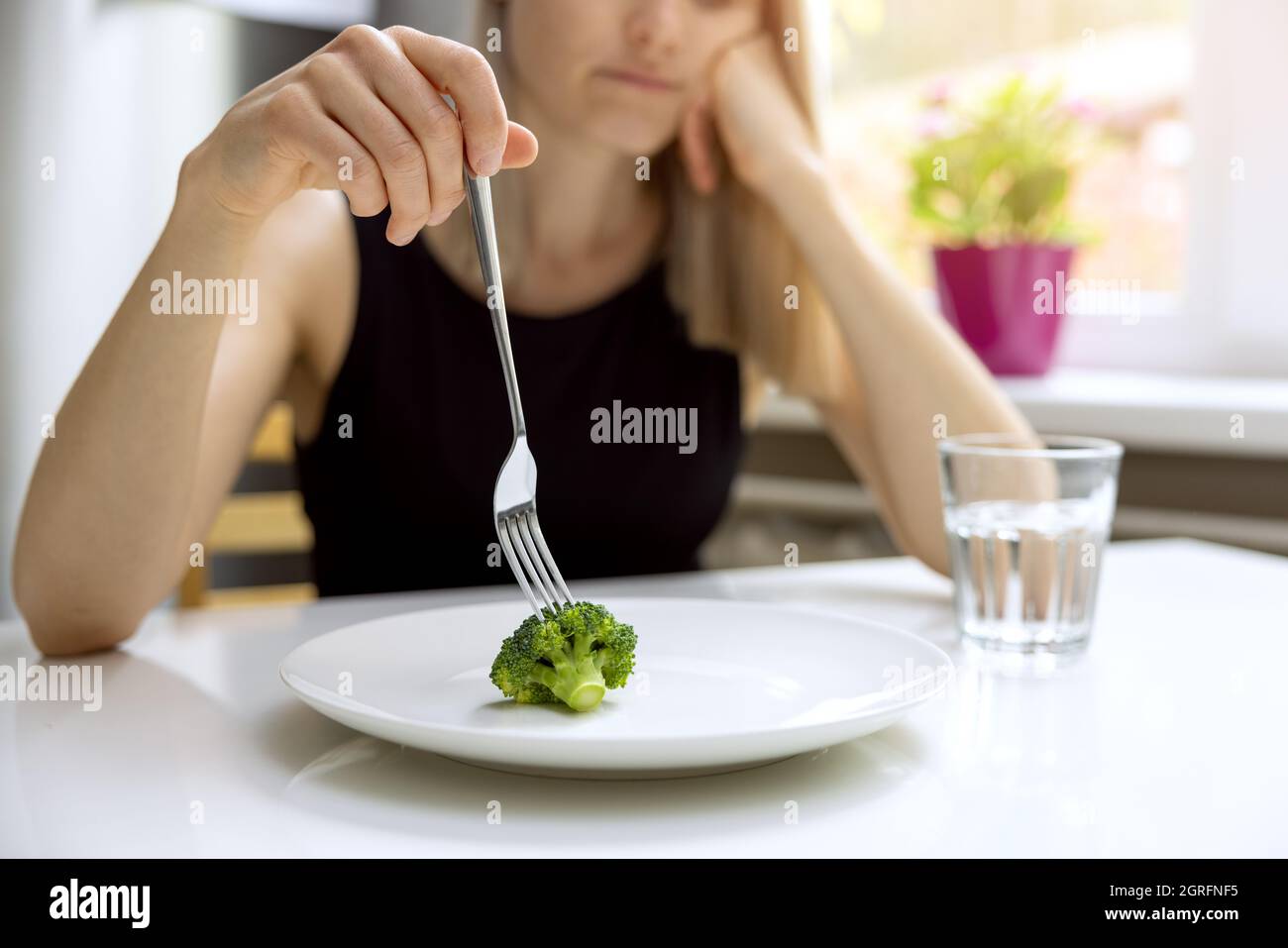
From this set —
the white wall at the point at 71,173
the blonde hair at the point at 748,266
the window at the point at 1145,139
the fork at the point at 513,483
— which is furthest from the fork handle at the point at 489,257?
the white wall at the point at 71,173

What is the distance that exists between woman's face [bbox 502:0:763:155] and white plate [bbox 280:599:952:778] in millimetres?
638

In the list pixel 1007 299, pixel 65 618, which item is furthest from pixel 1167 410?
pixel 65 618

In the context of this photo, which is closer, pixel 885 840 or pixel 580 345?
pixel 885 840

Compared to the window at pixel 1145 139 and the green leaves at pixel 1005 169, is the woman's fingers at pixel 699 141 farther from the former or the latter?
the window at pixel 1145 139

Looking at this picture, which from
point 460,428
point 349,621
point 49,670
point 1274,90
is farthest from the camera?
point 1274,90

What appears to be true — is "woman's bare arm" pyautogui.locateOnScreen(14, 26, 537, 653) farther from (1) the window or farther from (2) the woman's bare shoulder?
(1) the window

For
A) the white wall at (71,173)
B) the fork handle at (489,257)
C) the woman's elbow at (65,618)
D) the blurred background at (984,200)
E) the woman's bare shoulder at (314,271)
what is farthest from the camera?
the white wall at (71,173)

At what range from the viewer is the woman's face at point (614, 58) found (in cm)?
125

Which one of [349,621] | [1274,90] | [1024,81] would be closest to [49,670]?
[349,621]
